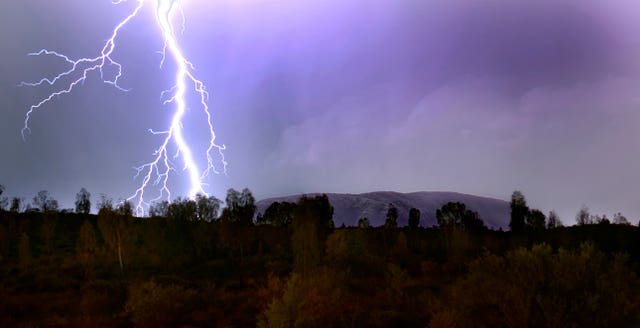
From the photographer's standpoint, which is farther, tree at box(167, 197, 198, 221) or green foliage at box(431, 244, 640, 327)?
tree at box(167, 197, 198, 221)

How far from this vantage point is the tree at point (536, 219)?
339 feet

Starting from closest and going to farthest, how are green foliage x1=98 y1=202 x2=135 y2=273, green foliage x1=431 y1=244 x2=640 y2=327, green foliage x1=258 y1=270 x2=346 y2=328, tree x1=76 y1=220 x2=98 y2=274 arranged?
green foliage x1=431 y1=244 x2=640 y2=327 → green foliage x1=258 y1=270 x2=346 y2=328 → tree x1=76 y1=220 x2=98 y2=274 → green foliage x1=98 y1=202 x2=135 y2=273

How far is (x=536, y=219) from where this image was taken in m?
105

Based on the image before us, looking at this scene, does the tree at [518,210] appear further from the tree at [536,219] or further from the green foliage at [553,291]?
the green foliage at [553,291]

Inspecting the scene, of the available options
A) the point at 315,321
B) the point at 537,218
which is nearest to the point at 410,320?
the point at 315,321

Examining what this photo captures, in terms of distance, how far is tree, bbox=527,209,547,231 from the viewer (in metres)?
103

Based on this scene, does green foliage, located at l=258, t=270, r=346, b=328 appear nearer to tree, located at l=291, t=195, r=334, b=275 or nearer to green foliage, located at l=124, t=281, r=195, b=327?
green foliage, located at l=124, t=281, r=195, b=327

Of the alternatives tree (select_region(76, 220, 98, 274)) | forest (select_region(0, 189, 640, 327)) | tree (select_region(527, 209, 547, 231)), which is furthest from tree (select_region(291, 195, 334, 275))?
tree (select_region(527, 209, 547, 231))

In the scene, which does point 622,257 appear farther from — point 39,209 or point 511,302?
point 39,209

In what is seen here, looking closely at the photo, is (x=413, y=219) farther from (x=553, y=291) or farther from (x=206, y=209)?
(x=553, y=291)

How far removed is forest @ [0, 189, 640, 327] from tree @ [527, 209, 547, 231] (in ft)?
146

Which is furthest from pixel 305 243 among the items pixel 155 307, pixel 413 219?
pixel 413 219

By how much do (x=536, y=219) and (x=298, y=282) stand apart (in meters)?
102

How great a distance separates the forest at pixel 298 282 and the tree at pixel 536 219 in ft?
146
